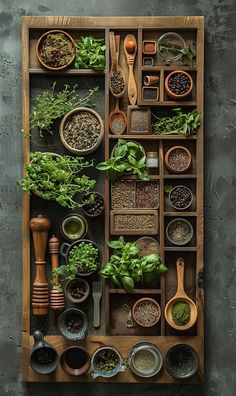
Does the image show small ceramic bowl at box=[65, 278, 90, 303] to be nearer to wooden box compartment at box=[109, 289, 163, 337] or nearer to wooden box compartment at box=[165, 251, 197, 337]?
wooden box compartment at box=[109, 289, 163, 337]

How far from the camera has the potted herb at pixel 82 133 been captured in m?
3.73

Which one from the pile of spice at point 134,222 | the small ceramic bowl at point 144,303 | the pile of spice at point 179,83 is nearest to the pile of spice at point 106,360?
the small ceramic bowl at point 144,303

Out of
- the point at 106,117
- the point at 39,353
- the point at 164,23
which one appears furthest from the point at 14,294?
the point at 164,23

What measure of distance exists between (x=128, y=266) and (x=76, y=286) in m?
0.37

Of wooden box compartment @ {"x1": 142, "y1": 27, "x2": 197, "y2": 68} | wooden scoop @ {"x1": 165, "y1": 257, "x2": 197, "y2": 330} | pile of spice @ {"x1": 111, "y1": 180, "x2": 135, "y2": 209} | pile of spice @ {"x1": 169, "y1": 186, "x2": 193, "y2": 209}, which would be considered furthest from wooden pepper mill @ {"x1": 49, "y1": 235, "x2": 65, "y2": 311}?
wooden box compartment @ {"x1": 142, "y1": 27, "x2": 197, "y2": 68}

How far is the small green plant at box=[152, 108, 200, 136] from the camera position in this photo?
3.74m

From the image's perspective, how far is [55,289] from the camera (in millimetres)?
3752

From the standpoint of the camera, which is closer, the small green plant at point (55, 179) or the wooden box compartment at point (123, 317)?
the small green plant at point (55, 179)

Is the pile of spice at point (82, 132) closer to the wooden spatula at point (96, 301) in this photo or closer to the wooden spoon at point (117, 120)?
the wooden spoon at point (117, 120)

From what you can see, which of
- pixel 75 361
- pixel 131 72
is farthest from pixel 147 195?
pixel 75 361

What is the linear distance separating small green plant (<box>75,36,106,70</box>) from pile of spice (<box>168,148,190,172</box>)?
27.9 inches

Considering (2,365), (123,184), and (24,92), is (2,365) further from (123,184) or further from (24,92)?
(24,92)

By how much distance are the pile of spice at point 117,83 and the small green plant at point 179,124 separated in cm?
28

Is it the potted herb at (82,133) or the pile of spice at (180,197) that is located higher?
the potted herb at (82,133)
